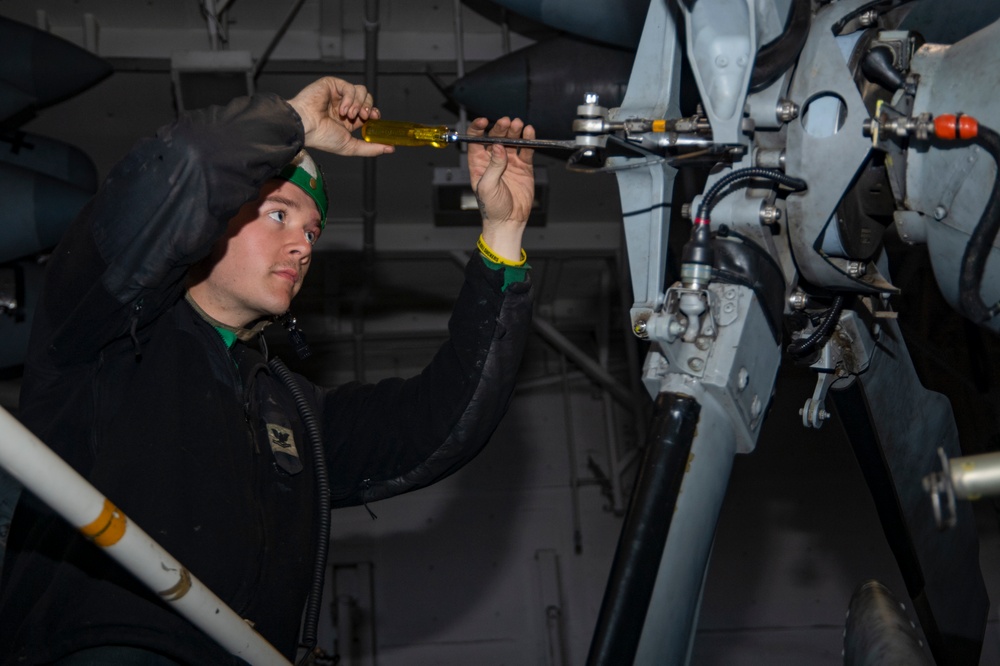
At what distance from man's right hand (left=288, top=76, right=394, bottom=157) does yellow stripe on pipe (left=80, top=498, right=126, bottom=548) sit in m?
0.99

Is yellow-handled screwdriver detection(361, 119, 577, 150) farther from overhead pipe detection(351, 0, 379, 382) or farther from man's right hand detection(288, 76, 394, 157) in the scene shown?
overhead pipe detection(351, 0, 379, 382)

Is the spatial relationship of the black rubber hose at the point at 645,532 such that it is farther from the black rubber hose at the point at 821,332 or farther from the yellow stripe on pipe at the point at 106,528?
the yellow stripe on pipe at the point at 106,528

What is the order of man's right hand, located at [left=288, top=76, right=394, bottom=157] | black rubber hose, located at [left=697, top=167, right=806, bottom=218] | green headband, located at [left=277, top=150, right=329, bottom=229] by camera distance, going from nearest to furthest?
1. black rubber hose, located at [left=697, top=167, right=806, bottom=218]
2. man's right hand, located at [left=288, top=76, right=394, bottom=157]
3. green headband, located at [left=277, top=150, right=329, bottom=229]

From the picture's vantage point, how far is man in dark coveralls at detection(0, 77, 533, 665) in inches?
72.7

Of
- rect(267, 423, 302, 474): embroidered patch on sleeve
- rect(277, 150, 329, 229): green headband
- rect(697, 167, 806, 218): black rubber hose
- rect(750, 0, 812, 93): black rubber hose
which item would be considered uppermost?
rect(750, 0, 812, 93): black rubber hose

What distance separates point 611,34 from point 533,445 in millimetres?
3096

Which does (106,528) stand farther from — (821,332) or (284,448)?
(821,332)

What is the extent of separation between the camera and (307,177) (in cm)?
243

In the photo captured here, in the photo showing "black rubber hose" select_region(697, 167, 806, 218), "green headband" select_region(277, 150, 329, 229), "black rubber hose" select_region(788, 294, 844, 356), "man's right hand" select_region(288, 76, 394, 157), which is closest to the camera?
"black rubber hose" select_region(697, 167, 806, 218)

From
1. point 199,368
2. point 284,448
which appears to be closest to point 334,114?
point 199,368

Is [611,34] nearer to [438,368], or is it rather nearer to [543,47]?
[543,47]

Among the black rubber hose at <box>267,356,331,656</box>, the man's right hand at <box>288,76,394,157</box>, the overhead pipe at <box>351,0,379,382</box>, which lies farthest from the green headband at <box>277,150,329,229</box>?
the overhead pipe at <box>351,0,379,382</box>

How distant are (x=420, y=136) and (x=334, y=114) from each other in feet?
0.64

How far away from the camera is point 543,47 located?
4695 mm
